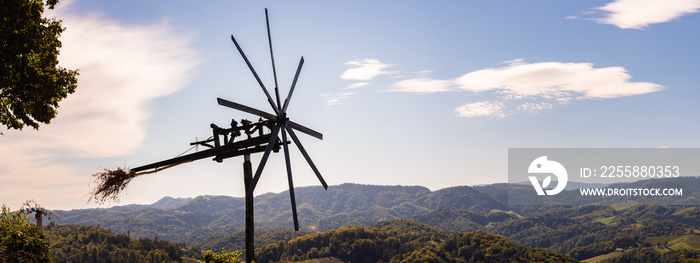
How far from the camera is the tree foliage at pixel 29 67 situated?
2280 cm

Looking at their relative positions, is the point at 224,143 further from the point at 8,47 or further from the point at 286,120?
the point at 8,47

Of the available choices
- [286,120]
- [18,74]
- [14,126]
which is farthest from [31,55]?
[286,120]

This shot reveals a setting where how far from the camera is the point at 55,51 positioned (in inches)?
1012

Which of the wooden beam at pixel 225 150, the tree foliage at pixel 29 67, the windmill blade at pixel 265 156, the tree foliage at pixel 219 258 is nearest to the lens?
the windmill blade at pixel 265 156

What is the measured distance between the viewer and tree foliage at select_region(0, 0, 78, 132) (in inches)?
898

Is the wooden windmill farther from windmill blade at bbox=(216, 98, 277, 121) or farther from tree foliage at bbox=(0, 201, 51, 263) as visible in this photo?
tree foliage at bbox=(0, 201, 51, 263)

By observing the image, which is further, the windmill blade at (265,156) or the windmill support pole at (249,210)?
the windmill support pole at (249,210)

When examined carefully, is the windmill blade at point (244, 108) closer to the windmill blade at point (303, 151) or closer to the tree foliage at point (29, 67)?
the windmill blade at point (303, 151)

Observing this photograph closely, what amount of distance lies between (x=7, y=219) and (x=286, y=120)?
1922 cm

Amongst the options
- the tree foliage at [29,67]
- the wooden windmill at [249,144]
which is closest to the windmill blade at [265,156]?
the wooden windmill at [249,144]

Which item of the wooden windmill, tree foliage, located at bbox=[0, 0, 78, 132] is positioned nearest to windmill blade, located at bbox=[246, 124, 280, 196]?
the wooden windmill

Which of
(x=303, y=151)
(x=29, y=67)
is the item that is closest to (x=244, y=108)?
(x=303, y=151)

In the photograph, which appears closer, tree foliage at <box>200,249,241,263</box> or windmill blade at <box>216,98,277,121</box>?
windmill blade at <box>216,98,277,121</box>

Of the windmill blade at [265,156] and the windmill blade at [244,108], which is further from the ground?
the windmill blade at [244,108]
